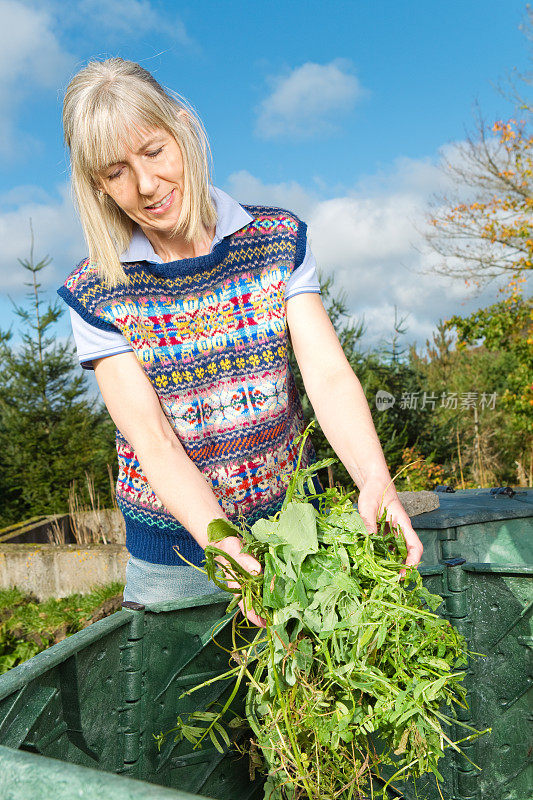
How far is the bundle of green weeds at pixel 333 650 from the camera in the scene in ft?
3.71

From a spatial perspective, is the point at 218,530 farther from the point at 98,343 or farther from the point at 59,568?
the point at 59,568

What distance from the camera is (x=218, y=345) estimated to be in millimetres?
1627

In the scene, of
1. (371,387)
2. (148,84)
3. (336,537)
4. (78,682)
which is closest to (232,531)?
(336,537)

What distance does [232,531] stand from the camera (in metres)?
1.23

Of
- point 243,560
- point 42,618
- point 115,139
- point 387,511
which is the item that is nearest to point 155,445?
point 243,560

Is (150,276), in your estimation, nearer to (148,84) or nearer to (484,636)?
(148,84)

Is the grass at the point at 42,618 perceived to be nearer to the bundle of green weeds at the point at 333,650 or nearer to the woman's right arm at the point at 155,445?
the woman's right arm at the point at 155,445

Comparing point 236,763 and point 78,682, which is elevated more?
point 78,682

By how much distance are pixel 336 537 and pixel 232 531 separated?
0.19 metres

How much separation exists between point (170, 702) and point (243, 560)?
0.39 meters

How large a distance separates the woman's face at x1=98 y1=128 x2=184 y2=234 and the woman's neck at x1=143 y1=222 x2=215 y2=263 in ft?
0.18

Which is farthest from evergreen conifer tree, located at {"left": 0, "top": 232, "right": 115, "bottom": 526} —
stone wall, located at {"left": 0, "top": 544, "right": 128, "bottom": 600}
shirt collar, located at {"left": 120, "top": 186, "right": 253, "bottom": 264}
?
shirt collar, located at {"left": 120, "top": 186, "right": 253, "bottom": 264}

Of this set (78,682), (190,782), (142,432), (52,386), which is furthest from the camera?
(52,386)

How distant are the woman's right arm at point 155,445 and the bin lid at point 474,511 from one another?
1325mm
